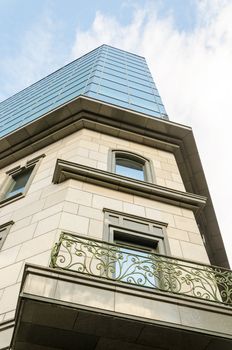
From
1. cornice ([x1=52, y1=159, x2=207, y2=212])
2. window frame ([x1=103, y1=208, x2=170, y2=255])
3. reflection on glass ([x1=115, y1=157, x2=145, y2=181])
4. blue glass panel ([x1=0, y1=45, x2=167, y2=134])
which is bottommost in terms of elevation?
window frame ([x1=103, y1=208, x2=170, y2=255])

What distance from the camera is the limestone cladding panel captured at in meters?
7.28

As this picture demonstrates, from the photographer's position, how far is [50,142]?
43.1ft

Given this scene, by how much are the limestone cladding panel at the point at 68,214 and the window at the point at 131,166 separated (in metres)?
0.29

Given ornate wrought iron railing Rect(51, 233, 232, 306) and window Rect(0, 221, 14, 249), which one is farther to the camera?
window Rect(0, 221, 14, 249)

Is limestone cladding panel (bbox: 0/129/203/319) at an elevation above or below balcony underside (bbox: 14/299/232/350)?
above

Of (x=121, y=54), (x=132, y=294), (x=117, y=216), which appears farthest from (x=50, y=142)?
(x=121, y=54)

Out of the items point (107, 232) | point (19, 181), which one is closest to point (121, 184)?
point (107, 232)

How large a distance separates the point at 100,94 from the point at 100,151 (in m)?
5.18

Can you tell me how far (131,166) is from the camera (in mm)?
11828

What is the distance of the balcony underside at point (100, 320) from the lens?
4840mm

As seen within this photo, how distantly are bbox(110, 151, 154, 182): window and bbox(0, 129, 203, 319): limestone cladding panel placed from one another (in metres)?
0.29

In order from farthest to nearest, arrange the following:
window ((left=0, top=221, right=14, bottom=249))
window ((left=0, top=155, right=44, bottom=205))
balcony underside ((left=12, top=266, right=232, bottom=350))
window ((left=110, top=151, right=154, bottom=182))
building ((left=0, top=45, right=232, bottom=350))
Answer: window ((left=0, top=155, right=44, bottom=205)) < window ((left=110, top=151, right=154, bottom=182)) < window ((left=0, top=221, right=14, bottom=249)) < building ((left=0, top=45, right=232, bottom=350)) < balcony underside ((left=12, top=266, right=232, bottom=350))

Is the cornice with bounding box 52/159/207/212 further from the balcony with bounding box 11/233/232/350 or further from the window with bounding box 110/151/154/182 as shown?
the balcony with bounding box 11/233/232/350

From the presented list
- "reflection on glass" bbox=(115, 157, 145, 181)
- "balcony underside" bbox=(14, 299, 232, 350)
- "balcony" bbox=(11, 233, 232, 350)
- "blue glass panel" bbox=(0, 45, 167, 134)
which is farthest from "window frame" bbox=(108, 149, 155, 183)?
"balcony underside" bbox=(14, 299, 232, 350)
